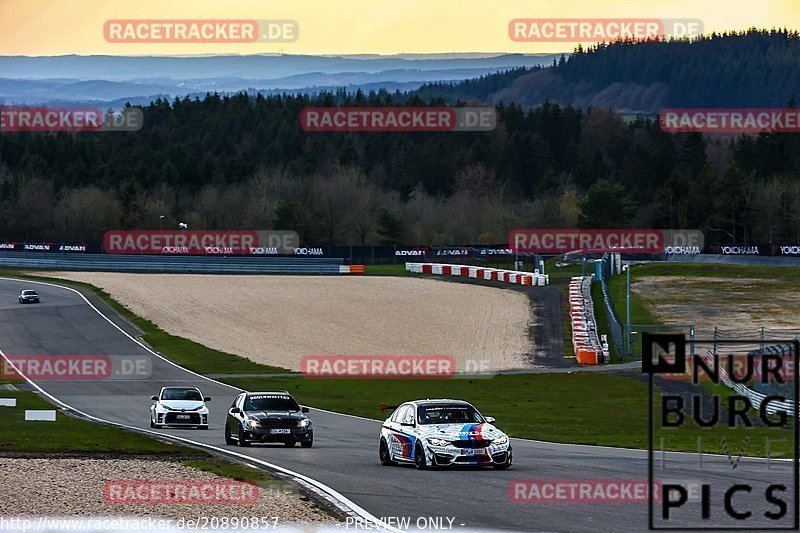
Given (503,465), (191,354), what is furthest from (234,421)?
(191,354)

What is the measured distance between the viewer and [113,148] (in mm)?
193625

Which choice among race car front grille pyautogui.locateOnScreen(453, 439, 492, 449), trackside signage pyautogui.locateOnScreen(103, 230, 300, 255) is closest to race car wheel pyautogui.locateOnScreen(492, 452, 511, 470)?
race car front grille pyautogui.locateOnScreen(453, 439, 492, 449)

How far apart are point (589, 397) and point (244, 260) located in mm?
69783

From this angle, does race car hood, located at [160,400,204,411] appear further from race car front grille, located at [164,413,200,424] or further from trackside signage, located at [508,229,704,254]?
trackside signage, located at [508,229,704,254]

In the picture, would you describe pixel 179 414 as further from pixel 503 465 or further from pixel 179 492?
pixel 179 492

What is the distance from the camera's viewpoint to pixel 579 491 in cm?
1884

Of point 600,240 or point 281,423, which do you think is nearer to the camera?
point 281,423

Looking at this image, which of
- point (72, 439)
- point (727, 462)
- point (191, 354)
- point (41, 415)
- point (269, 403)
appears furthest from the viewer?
point (191, 354)

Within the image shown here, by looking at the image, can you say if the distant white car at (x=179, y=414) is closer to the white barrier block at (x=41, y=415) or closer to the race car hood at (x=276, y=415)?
the white barrier block at (x=41, y=415)

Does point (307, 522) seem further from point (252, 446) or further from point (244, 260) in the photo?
point (244, 260)

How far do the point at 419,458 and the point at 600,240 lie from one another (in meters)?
103

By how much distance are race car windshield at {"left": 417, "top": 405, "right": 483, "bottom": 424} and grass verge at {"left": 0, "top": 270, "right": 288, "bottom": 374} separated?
33.4 meters

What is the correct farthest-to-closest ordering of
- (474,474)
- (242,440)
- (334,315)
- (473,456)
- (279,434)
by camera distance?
(334,315) < (242,440) < (279,434) < (473,456) < (474,474)

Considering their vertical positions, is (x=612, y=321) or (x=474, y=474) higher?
(x=612, y=321)
